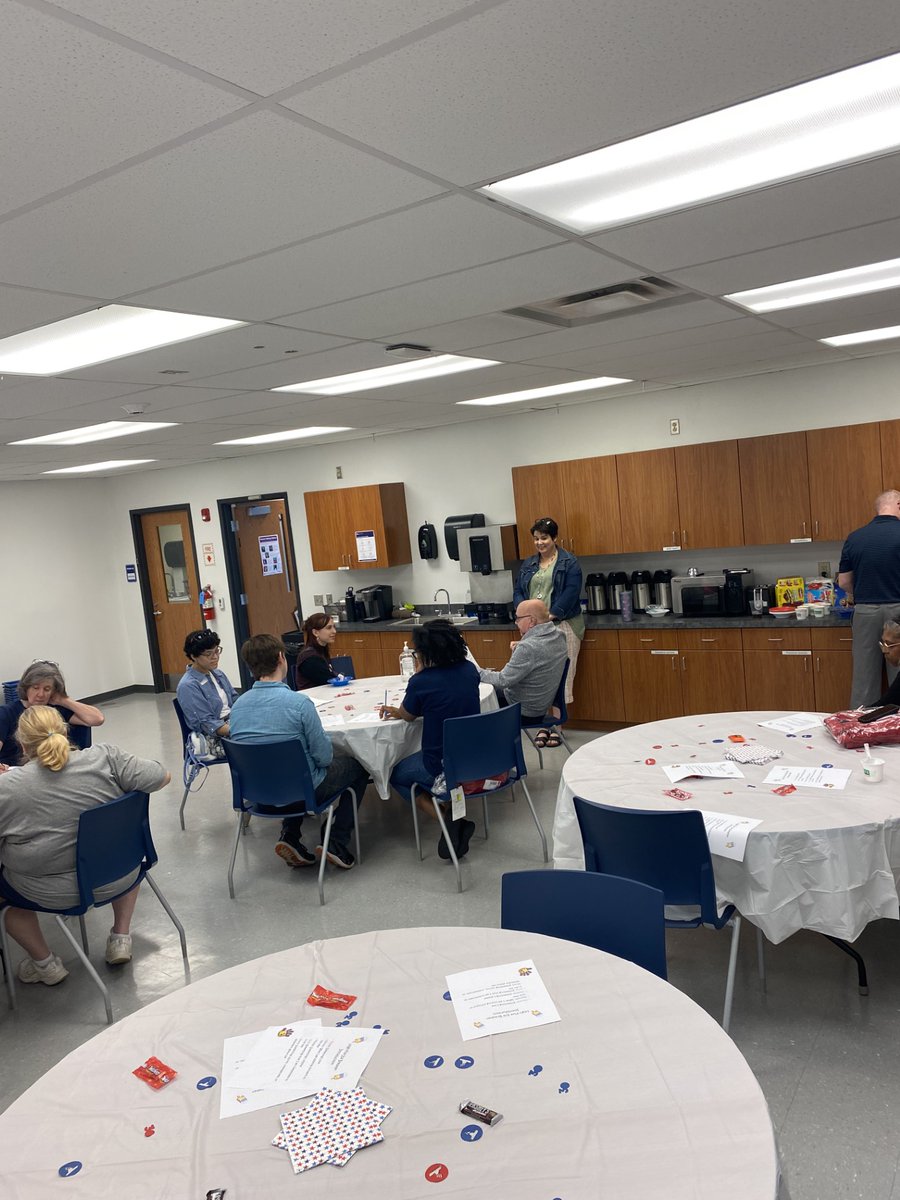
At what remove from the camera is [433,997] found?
2207 millimetres

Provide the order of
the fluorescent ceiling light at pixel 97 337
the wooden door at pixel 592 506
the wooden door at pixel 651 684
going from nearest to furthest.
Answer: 1. the fluorescent ceiling light at pixel 97 337
2. the wooden door at pixel 651 684
3. the wooden door at pixel 592 506

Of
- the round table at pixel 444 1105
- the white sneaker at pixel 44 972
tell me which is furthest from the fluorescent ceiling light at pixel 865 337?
the white sneaker at pixel 44 972

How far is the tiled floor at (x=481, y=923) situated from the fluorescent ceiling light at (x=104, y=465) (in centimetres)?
384

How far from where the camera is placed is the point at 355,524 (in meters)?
8.83

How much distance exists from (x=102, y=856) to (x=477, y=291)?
2850mm

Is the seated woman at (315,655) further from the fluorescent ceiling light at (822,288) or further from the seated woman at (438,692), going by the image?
the fluorescent ceiling light at (822,288)

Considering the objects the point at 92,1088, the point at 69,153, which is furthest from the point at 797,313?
the point at 92,1088

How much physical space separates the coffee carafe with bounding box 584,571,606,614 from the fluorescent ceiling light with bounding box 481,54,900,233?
17.1 ft

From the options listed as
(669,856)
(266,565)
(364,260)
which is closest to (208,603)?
(266,565)

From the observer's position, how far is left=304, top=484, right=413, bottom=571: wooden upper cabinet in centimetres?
870

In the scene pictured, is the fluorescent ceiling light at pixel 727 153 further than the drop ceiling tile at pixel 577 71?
Yes

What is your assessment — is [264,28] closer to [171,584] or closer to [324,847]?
[324,847]

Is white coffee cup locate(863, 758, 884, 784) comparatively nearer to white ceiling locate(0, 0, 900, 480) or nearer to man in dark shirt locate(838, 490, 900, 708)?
white ceiling locate(0, 0, 900, 480)

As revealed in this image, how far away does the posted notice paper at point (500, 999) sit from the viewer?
6.74 feet
